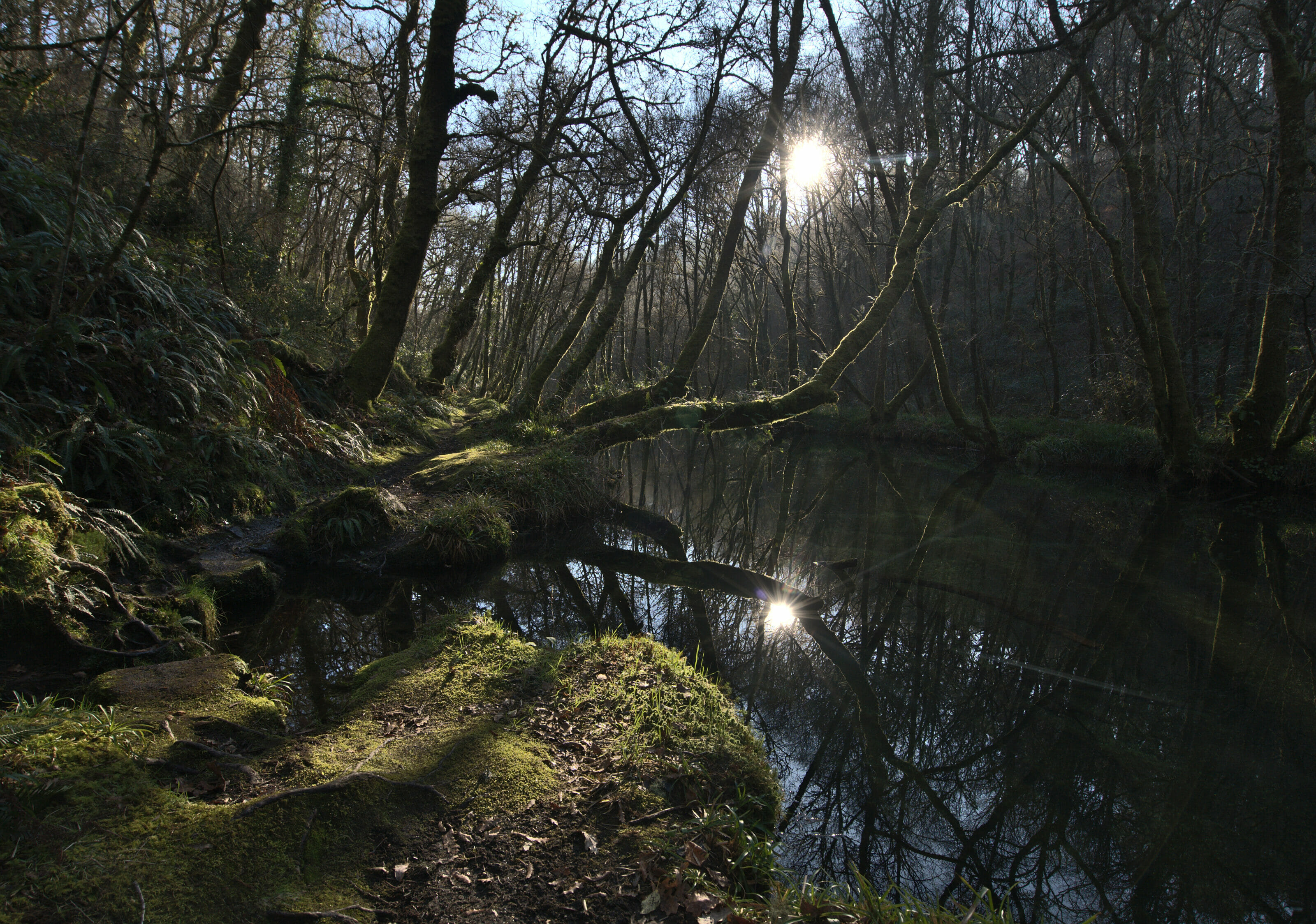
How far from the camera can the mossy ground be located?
5.82ft

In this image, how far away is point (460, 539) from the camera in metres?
6.48

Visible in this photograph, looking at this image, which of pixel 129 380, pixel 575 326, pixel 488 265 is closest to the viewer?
pixel 129 380

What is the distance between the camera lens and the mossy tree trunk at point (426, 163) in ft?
25.7

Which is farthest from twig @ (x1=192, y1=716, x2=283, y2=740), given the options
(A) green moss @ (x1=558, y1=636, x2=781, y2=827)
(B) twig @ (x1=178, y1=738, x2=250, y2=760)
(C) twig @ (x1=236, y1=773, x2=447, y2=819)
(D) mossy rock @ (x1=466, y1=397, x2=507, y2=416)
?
(D) mossy rock @ (x1=466, y1=397, x2=507, y2=416)

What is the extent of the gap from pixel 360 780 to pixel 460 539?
422 cm

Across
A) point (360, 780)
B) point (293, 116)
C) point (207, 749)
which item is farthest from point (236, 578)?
point (293, 116)

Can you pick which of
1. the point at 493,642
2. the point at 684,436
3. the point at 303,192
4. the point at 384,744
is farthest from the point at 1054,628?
the point at 684,436

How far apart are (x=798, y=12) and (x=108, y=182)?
9718 millimetres

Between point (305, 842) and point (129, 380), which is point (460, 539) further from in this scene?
point (305, 842)

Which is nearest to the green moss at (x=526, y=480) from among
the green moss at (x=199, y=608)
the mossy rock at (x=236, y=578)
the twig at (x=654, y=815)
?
the mossy rock at (x=236, y=578)

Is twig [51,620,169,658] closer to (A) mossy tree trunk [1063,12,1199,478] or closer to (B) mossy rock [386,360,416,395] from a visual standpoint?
(B) mossy rock [386,360,416,395]

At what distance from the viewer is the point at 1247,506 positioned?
34.3 feet

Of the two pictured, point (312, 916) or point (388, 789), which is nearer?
point (312, 916)

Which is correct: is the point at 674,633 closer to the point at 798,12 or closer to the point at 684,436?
the point at 798,12
